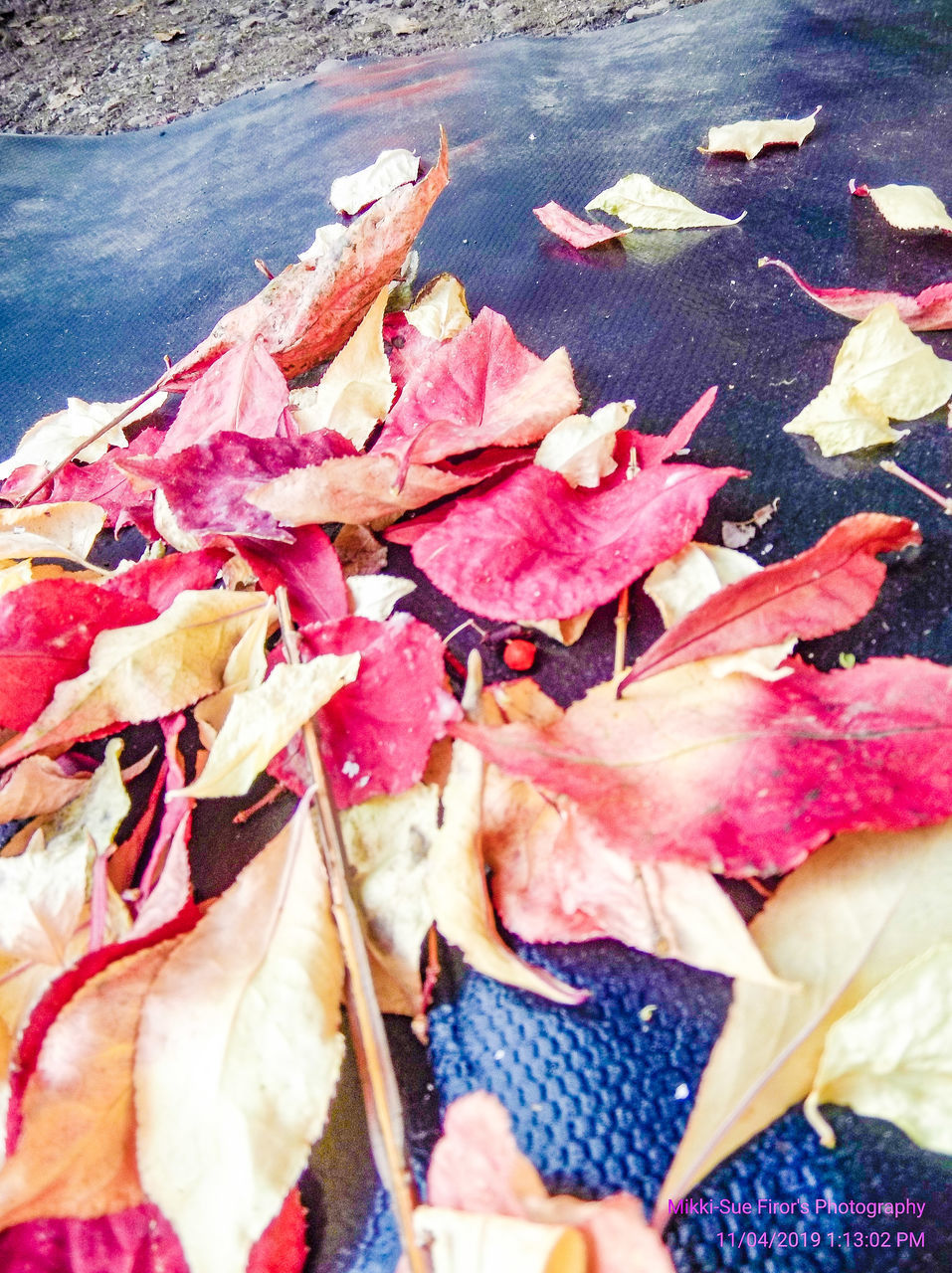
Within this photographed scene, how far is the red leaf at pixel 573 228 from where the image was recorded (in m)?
0.50

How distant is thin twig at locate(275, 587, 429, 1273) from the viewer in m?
0.20

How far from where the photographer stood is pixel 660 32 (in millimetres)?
762

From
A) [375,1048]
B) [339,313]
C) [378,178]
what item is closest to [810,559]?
[375,1048]

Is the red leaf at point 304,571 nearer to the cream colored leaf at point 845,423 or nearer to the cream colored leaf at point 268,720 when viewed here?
the cream colored leaf at point 268,720

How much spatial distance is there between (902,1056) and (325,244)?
1.63 ft

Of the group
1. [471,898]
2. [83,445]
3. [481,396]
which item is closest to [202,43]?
[83,445]

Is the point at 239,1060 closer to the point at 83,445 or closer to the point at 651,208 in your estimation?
the point at 83,445

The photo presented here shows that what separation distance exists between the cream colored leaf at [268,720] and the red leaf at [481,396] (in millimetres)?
103

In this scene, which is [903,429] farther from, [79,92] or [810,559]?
[79,92]

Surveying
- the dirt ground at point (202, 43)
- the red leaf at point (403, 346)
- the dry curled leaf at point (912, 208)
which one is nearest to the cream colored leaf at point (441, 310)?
the red leaf at point (403, 346)

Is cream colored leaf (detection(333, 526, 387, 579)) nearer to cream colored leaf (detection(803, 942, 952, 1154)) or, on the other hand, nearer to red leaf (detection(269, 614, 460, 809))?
red leaf (detection(269, 614, 460, 809))

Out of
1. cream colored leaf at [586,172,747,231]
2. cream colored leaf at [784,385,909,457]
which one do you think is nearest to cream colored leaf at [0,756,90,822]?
cream colored leaf at [784,385,909,457]

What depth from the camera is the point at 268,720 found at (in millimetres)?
264

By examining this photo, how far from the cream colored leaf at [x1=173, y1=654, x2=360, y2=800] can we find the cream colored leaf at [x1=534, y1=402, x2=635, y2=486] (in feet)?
0.37
